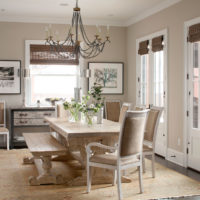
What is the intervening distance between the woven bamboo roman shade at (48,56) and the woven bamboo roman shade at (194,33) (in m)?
3.13

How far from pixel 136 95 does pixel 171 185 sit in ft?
11.2

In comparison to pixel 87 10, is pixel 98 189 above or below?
below

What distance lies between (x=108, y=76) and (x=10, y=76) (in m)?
2.14

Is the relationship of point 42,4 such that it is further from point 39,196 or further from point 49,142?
point 39,196

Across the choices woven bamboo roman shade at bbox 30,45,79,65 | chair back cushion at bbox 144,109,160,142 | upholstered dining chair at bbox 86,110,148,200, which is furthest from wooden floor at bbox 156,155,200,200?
woven bamboo roman shade at bbox 30,45,79,65

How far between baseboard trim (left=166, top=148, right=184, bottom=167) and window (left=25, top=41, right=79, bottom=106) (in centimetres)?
285

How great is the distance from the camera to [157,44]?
6535 mm

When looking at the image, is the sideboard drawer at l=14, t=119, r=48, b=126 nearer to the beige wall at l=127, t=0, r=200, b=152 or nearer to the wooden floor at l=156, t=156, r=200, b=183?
the wooden floor at l=156, t=156, r=200, b=183

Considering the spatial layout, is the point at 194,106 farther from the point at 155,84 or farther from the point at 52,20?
the point at 52,20

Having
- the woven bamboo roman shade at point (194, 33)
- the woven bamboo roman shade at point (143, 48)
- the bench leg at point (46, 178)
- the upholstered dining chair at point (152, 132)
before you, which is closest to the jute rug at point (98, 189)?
the bench leg at point (46, 178)

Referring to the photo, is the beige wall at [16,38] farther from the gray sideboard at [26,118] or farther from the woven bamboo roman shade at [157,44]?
the woven bamboo roman shade at [157,44]

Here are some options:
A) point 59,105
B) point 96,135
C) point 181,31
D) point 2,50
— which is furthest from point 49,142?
point 2,50

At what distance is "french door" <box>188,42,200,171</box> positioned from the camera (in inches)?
210

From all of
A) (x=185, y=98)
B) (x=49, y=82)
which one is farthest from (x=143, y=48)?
(x=49, y=82)
